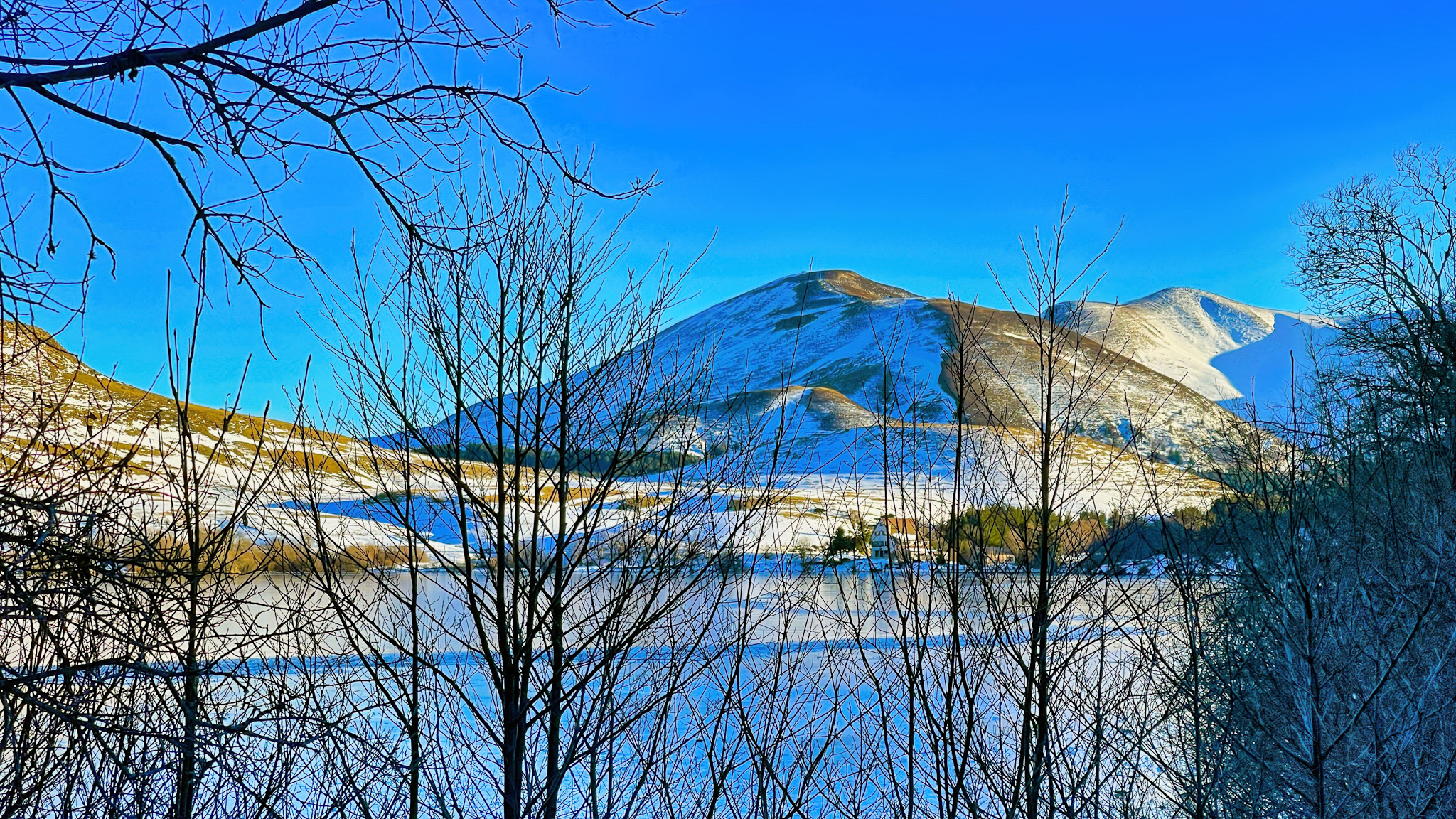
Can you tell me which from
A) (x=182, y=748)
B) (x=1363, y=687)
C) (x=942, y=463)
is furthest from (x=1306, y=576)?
(x=942, y=463)

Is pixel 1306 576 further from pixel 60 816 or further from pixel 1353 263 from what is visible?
pixel 1353 263

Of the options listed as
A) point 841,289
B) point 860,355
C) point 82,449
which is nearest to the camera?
point 82,449

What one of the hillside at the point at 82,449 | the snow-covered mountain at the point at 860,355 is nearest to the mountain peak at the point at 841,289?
the snow-covered mountain at the point at 860,355

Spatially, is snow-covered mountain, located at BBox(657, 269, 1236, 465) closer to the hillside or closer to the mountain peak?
the mountain peak

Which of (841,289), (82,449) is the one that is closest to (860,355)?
(841,289)

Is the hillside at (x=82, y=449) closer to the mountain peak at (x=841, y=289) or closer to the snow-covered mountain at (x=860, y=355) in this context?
the snow-covered mountain at (x=860, y=355)

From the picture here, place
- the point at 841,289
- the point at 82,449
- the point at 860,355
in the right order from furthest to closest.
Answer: the point at 841,289 < the point at 860,355 < the point at 82,449

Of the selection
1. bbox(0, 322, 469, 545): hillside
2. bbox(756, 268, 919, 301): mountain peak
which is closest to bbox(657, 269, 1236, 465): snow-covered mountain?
bbox(756, 268, 919, 301): mountain peak

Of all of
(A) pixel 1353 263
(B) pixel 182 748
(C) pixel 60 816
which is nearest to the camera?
(B) pixel 182 748

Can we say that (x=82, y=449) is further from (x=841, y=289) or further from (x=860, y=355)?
(x=841, y=289)

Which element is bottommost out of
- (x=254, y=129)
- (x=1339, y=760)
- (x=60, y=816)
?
(x=1339, y=760)

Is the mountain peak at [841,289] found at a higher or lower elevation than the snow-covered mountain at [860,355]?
higher

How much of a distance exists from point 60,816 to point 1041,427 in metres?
6.30

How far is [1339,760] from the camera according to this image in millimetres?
11305
